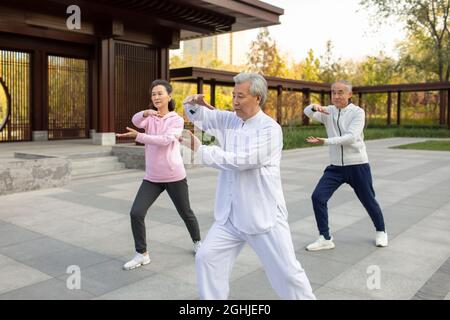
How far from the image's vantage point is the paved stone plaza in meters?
4.01

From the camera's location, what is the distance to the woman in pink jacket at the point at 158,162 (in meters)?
4.50

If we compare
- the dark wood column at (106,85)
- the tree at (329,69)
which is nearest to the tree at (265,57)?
the tree at (329,69)

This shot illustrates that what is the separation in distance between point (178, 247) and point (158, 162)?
4.02 ft

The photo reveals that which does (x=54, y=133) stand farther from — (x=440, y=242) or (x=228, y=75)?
(x=440, y=242)

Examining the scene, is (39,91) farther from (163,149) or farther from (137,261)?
(137,261)

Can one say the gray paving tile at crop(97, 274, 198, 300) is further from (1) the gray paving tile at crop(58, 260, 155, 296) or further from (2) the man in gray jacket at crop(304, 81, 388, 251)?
(2) the man in gray jacket at crop(304, 81, 388, 251)

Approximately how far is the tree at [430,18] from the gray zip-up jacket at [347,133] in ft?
128

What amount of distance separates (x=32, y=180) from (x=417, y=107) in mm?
57283

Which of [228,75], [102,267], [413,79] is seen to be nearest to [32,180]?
[102,267]

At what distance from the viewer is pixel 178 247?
208 inches

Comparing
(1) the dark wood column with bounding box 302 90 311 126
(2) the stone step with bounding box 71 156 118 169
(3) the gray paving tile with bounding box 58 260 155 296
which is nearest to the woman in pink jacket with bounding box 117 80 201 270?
(3) the gray paving tile with bounding box 58 260 155 296

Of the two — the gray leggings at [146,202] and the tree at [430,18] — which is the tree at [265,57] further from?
the gray leggings at [146,202]

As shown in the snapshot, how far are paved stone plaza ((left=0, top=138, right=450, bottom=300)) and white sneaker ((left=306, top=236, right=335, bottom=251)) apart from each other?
0.28 feet

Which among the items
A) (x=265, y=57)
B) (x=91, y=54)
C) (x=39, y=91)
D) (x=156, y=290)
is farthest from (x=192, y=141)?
(x=265, y=57)
